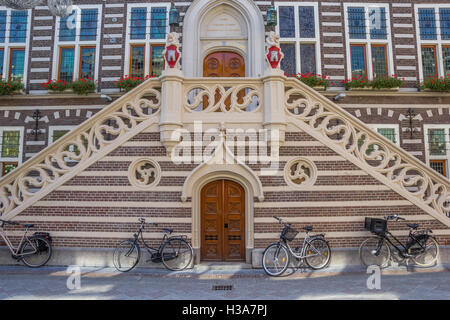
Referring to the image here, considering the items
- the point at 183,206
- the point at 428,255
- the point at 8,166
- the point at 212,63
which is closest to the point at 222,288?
the point at 183,206

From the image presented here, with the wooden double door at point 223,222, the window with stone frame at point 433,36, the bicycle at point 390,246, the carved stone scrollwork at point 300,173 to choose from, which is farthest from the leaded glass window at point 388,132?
the wooden double door at point 223,222

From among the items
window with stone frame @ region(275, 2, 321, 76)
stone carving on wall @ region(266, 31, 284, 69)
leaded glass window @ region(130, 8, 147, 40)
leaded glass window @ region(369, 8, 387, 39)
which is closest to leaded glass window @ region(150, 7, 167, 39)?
leaded glass window @ region(130, 8, 147, 40)

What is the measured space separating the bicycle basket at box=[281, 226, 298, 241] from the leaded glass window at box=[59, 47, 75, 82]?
11.3m

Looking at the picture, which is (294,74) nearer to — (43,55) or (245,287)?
(245,287)

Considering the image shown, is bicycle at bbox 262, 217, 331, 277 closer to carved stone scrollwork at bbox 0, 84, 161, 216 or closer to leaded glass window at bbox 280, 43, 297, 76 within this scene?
carved stone scrollwork at bbox 0, 84, 161, 216

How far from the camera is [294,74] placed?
13125 millimetres

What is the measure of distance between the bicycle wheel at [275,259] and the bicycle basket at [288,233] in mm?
261

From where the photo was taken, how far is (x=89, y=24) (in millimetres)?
13539

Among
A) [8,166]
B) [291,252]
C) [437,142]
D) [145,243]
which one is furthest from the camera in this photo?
[8,166]

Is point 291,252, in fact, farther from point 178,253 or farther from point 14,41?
point 14,41

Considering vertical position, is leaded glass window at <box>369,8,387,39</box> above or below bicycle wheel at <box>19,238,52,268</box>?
above

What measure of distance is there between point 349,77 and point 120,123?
31.9 feet

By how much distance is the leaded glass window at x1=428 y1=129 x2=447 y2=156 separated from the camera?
1273 cm

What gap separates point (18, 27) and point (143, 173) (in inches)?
427
